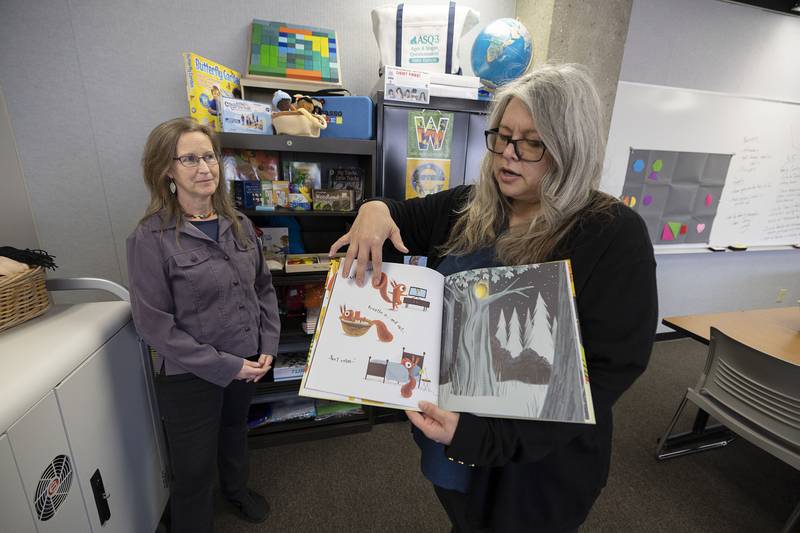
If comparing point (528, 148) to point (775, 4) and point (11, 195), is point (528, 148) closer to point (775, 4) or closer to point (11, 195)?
point (11, 195)

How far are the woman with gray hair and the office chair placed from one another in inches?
50.2

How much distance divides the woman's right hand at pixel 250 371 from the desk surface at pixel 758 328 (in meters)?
2.21

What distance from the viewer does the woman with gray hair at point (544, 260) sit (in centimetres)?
60

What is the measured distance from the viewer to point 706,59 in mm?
2680

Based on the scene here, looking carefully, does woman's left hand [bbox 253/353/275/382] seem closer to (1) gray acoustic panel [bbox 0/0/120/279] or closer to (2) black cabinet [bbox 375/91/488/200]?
(2) black cabinet [bbox 375/91/488/200]

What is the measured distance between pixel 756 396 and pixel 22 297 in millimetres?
2816

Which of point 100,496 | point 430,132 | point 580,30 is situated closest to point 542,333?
point 100,496

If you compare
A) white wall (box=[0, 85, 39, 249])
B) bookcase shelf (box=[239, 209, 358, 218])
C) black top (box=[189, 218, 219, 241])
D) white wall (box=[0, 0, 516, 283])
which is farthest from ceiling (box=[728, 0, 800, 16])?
white wall (box=[0, 85, 39, 249])

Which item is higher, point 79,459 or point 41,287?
point 41,287

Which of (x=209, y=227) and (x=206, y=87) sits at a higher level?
(x=206, y=87)

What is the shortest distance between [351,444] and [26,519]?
1.47 meters

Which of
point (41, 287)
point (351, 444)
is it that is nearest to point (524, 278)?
point (41, 287)

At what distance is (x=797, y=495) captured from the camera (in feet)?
5.82

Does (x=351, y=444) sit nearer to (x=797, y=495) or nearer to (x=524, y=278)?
(x=524, y=278)
